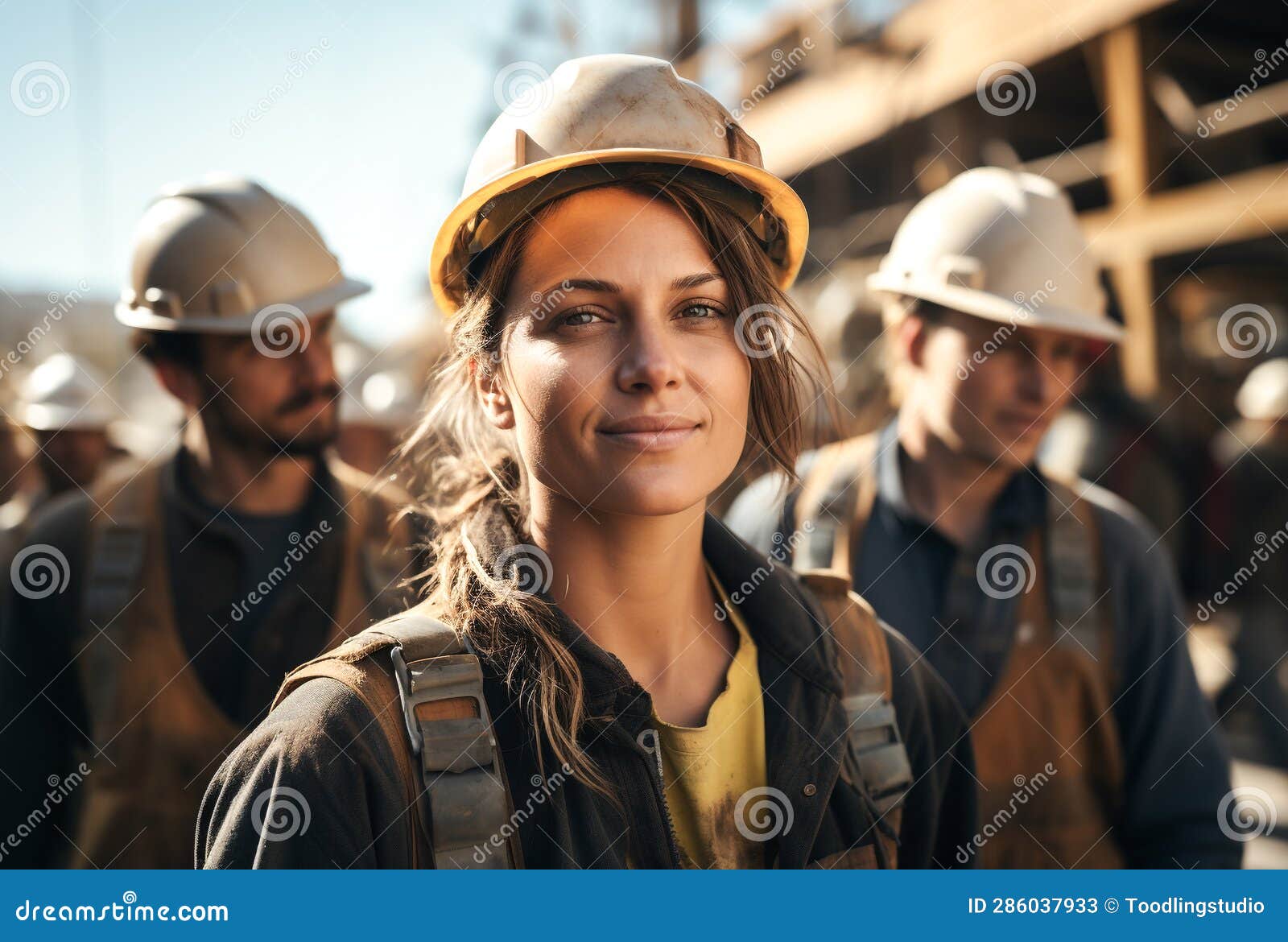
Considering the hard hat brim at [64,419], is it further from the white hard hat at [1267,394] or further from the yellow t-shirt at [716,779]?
the white hard hat at [1267,394]

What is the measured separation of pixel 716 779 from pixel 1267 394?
22.7 ft

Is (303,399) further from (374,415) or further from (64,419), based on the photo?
(374,415)

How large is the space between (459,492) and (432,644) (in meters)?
0.57

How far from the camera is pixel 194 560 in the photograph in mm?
3430

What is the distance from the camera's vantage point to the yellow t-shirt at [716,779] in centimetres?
186

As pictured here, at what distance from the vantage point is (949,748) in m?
2.31

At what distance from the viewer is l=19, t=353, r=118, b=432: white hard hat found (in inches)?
293

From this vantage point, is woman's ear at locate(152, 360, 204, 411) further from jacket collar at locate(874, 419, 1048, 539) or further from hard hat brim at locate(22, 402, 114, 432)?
hard hat brim at locate(22, 402, 114, 432)

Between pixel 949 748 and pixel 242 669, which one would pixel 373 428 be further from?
pixel 949 748

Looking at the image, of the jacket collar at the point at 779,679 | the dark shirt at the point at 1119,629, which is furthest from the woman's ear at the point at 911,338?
the jacket collar at the point at 779,679

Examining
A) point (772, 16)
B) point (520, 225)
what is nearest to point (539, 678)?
point (520, 225)

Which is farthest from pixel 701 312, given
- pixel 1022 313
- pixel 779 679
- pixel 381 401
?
pixel 381 401

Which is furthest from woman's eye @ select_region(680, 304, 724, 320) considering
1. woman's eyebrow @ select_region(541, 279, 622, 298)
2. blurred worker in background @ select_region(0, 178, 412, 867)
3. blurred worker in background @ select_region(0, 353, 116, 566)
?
blurred worker in background @ select_region(0, 353, 116, 566)

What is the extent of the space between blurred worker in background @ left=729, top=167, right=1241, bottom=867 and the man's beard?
1515mm
